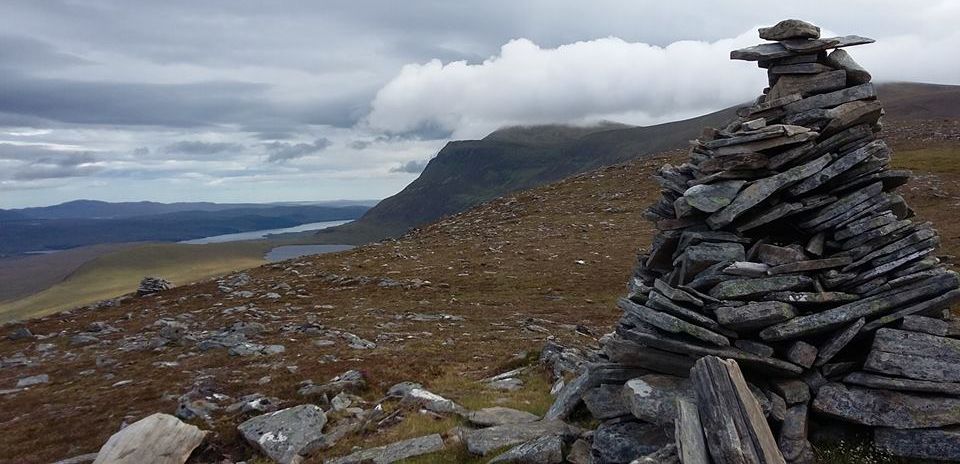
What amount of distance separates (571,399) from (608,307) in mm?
22217

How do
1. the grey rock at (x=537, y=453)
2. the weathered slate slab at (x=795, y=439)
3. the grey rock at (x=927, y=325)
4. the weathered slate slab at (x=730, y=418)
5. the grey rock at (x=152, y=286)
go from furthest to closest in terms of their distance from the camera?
the grey rock at (x=152, y=286) → the grey rock at (x=537, y=453) → the grey rock at (x=927, y=325) → the weathered slate slab at (x=795, y=439) → the weathered slate slab at (x=730, y=418)

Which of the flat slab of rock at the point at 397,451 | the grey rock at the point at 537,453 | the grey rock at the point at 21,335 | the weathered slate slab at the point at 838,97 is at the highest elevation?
the weathered slate slab at the point at 838,97

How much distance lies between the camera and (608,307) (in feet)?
126

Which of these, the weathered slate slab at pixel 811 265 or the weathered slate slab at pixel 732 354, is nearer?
the weathered slate slab at pixel 732 354

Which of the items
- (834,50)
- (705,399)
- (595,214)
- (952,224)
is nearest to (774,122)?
(834,50)

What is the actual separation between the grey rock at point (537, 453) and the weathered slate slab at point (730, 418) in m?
3.84

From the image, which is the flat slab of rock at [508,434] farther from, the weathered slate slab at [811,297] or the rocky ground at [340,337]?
the weathered slate slab at [811,297]

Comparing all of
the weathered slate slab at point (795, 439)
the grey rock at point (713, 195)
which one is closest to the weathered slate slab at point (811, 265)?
the grey rock at point (713, 195)

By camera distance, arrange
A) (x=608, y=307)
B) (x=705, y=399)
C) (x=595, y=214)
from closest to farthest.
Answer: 1. (x=705, y=399)
2. (x=608, y=307)
3. (x=595, y=214)

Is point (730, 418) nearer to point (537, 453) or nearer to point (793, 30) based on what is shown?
point (537, 453)

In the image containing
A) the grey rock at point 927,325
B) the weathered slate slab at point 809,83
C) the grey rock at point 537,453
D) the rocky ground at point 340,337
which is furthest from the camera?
the rocky ground at point 340,337

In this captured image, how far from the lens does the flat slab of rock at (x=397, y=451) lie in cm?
1579

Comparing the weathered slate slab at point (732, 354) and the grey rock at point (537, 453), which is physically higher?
the weathered slate slab at point (732, 354)

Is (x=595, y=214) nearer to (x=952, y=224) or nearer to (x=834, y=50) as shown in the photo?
(x=952, y=224)
